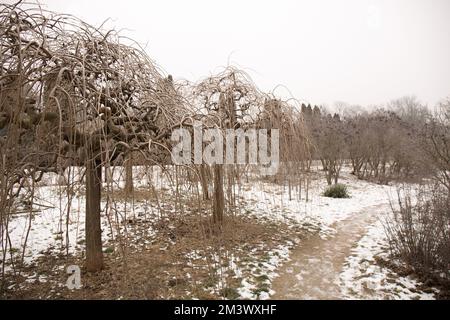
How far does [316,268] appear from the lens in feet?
16.0

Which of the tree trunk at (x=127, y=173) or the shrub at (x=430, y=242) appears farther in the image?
the shrub at (x=430, y=242)

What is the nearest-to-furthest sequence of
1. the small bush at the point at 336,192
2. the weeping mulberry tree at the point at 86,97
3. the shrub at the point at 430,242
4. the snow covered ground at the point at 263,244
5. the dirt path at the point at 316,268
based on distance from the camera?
the weeping mulberry tree at the point at 86,97 → the snow covered ground at the point at 263,244 → the dirt path at the point at 316,268 → the shrub at the point at 430,242 → the small bush at the point at 336,192

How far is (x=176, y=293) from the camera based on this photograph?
372 centimetres

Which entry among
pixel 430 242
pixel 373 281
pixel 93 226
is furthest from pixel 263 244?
pixel 93 226

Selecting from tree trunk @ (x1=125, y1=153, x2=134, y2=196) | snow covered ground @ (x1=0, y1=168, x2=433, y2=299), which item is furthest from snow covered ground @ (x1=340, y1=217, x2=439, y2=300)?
tree trunk @ (x1=125, y1=153, x2=134, y2=196)
